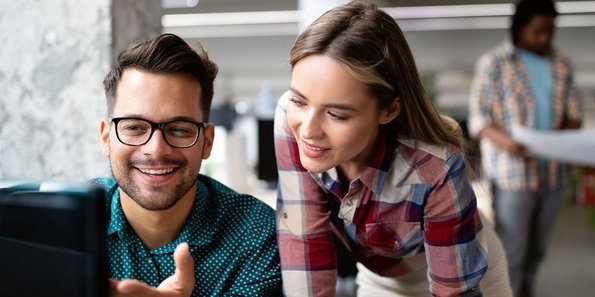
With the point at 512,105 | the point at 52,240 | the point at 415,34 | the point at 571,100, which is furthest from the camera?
the point at 415,34

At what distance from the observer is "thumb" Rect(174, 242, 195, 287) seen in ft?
2.96

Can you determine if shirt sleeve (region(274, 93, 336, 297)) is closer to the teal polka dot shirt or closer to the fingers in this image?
the teal polka dot shirt

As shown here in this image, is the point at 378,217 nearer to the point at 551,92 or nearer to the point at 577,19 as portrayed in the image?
the point at 551,92

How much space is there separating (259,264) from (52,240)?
0.64 metres

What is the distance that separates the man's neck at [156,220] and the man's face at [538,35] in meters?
2.07

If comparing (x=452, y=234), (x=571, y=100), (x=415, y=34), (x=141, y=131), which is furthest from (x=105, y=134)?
(x=415, y=34)

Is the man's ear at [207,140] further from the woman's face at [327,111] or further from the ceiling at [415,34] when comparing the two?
the ceiling at [415,34]

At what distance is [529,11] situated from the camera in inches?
107

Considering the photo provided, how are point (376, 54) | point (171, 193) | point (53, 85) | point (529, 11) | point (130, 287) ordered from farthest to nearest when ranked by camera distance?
point (529, 11), point (53, 85), point (171, 193), point (376, 54), point (130, 287)

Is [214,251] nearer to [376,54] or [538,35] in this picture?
[376,54]

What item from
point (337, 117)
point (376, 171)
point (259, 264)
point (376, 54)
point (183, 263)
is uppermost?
point (376, 54)

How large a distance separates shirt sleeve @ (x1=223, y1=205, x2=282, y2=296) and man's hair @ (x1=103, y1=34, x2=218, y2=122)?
0.26 m

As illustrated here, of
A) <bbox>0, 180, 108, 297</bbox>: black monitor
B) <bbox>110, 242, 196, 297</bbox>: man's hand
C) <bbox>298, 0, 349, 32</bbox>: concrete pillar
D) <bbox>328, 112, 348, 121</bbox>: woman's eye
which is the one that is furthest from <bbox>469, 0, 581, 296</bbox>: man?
<bbox>0, 180, 108, 297</bbox>: black monitor

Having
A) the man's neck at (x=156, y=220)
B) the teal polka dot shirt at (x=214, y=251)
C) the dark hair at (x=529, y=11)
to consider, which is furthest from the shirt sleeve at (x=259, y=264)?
the dark hair at (x=529, y=11)
